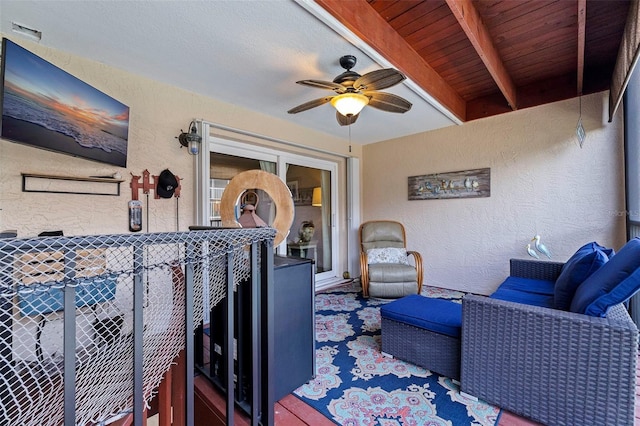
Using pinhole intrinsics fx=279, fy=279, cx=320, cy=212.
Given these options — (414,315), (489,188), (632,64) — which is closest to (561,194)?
(489,188)

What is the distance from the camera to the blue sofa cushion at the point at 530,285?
2.32 m

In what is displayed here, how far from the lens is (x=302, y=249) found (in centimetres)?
419

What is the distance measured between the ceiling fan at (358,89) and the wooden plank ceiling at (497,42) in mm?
241

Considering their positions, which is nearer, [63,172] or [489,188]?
[63,172]

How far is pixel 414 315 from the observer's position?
76.5 inches

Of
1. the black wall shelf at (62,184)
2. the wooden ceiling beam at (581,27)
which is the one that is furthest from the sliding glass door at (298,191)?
the wooden ceiling beam at (581,27)

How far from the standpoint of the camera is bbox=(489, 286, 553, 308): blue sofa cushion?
6.60 feet

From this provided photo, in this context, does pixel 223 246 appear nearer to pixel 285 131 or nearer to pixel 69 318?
pixel 69 318

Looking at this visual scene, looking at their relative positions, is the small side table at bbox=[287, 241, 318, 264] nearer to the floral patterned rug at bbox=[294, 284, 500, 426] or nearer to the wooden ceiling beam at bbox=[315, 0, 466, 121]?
the floral patterned rug at bbox=[294, 284, 500, 426]

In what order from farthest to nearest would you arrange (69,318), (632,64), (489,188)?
(489,188) → (632,64) → (69,318)

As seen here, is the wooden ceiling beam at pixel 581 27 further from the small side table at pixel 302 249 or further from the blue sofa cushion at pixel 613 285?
the small side table at pixel 302 249

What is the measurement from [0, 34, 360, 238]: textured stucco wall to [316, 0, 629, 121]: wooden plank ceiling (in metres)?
1.74

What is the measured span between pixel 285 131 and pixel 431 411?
3151mm

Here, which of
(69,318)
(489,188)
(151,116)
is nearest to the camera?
(69,318)
